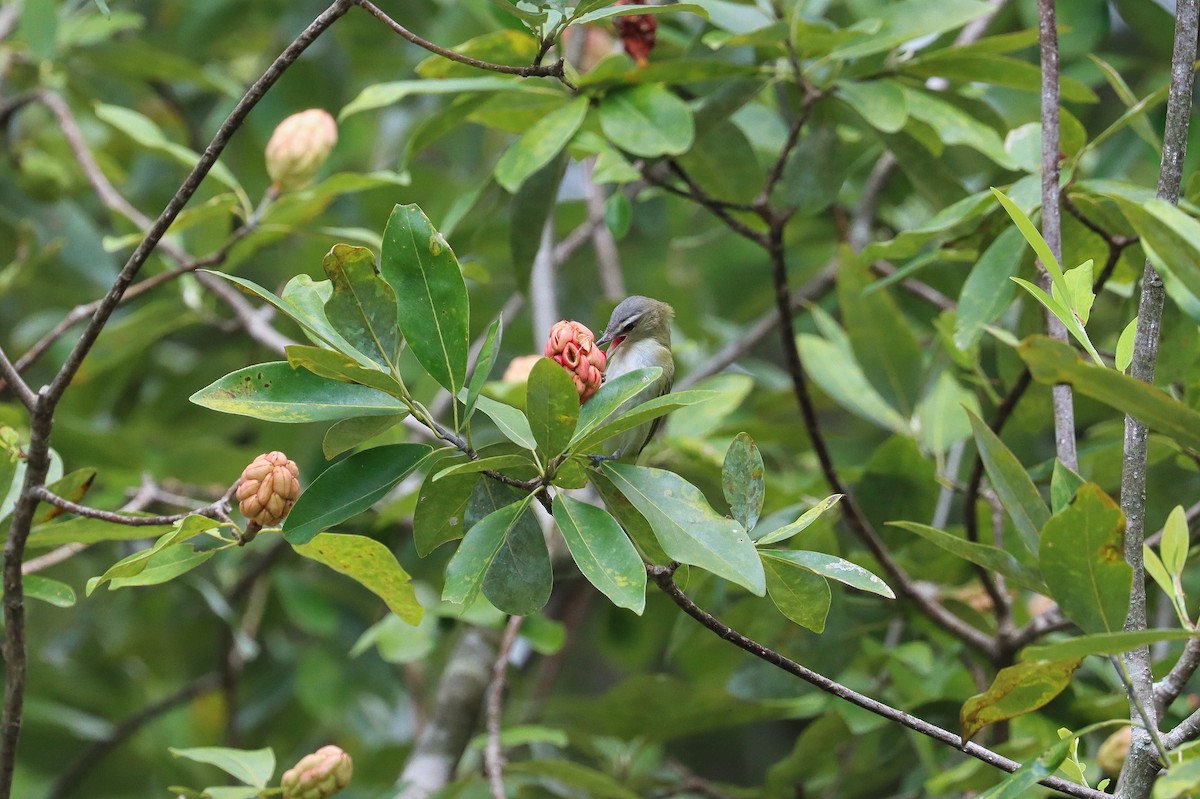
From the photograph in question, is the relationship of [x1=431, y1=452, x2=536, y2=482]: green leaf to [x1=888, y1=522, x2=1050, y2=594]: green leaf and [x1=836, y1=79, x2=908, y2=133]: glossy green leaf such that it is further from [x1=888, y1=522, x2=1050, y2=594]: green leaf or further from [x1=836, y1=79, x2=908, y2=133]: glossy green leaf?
[x1=836, y1=79, x2=908, y2=133]: glossy green leaf

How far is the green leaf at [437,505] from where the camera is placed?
139 centimetres

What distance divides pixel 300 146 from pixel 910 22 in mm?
1284

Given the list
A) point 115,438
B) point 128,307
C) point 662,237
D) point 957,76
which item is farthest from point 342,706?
point 957,76

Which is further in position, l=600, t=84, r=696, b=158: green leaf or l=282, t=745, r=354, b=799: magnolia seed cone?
l=600, t=84, r=696, b=158: green leaf

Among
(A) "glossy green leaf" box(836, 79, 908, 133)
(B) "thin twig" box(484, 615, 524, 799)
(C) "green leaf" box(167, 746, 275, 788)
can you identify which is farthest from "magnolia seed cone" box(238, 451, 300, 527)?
(A) "glossy green leaf" box(836, 79, 908, 133)

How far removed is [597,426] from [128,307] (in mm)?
3323

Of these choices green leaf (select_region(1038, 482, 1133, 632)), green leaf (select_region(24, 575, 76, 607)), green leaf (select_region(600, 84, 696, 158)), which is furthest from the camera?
green leaf (select_region(600, 84, 696, 158))

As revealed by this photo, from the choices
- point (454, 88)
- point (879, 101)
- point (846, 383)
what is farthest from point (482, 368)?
point (846, 383)

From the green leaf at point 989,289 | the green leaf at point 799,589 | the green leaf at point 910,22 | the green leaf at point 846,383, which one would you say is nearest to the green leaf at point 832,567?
the green leaf at point 799,589

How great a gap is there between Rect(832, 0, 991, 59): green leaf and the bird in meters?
0.64

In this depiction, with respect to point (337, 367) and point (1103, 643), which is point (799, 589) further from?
point (337, 367)

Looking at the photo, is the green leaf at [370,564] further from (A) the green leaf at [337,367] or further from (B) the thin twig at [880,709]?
(B) the thin twig at [880,709]

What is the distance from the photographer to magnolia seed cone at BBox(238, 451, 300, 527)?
1.42 meters

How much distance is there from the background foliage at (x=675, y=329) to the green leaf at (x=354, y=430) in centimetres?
1
